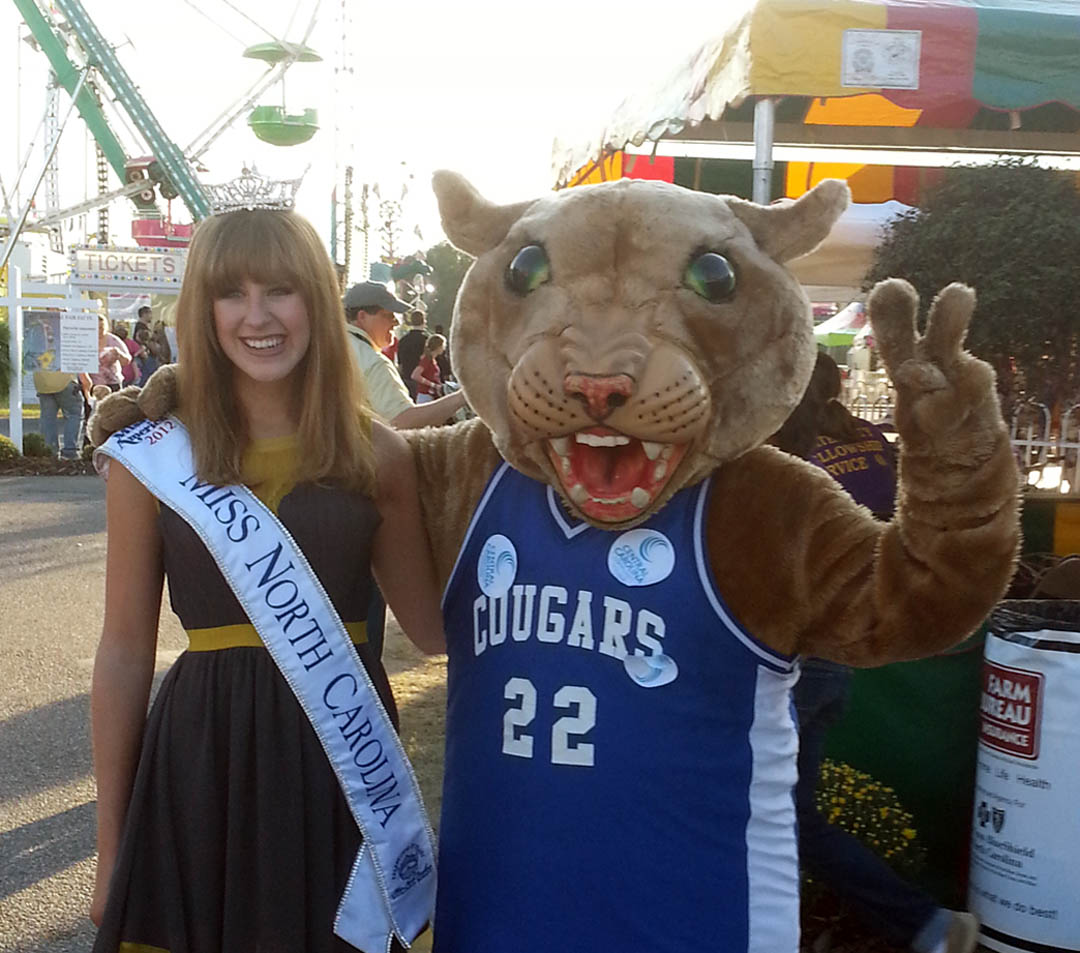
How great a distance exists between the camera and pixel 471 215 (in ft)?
6.23

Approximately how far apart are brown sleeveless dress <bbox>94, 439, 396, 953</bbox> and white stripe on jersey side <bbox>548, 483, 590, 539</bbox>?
0.37 metres

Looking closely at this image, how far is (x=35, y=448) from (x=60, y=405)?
22.7 inches

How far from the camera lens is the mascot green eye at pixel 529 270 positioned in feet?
5.72

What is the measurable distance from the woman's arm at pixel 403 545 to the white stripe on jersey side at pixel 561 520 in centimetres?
32

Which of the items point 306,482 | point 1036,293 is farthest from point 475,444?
point 1036,293

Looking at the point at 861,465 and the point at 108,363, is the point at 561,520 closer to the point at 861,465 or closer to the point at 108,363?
the point at 861,465

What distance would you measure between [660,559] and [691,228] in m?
0.52

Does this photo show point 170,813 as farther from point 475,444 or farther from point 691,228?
point 691,228

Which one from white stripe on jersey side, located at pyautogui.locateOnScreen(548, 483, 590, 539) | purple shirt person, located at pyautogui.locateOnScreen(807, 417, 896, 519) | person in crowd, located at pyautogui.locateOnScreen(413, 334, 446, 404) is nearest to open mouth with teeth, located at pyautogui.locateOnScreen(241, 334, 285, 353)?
white stripe on jersey side, located at pyautogui.locateOnScreen(548, 483, 590, 539)

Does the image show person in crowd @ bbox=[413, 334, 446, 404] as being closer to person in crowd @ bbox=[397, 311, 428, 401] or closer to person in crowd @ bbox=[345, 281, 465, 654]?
person in crowd @ bbox=[397, 311, 428, 401]

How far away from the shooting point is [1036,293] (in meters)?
4.23

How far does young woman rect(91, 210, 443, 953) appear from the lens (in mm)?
1804

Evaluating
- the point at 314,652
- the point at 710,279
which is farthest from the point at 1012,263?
the point at 314,652

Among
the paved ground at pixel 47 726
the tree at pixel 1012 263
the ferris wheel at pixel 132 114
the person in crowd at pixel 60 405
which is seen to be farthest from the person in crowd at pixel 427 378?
the ferris wheel at pixel 132 114
